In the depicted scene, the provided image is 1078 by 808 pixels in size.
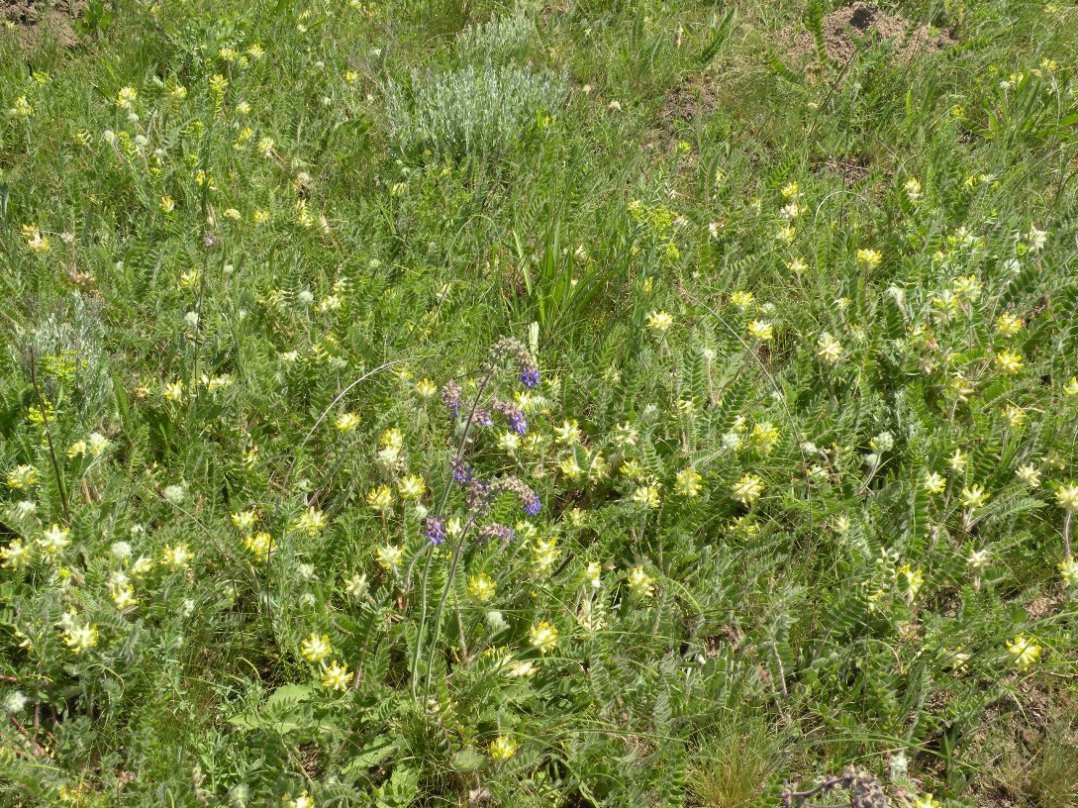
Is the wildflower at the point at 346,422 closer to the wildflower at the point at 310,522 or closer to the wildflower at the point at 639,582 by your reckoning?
the wildflower at the point at 310,522

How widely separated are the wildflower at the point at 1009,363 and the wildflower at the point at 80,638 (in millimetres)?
2669

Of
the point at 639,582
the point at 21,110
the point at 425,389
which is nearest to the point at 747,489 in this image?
the point at 639,582

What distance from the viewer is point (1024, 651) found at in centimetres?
215

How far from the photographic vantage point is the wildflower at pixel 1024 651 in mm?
2150

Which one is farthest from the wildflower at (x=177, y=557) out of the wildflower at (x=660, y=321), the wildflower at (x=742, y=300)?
the wildflower at (x=742, y=300)

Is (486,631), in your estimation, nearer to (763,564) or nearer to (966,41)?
(763,564)

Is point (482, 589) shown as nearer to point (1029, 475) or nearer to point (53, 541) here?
point (53, 541)

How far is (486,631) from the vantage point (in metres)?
2.19

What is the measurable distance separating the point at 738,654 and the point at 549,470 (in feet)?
2.54

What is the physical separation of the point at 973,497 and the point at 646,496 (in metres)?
0.91

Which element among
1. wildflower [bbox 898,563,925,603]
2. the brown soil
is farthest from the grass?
the brown soil

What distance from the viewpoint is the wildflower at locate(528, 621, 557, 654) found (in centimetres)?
209

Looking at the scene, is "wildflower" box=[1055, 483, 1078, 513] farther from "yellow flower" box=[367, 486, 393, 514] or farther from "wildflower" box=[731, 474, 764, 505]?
"yellow flower" box=[367, 486, 393, 514]

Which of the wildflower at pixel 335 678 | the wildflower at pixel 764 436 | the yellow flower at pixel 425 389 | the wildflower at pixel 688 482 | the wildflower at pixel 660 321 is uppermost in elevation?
the wildflower at pixel 660 321
